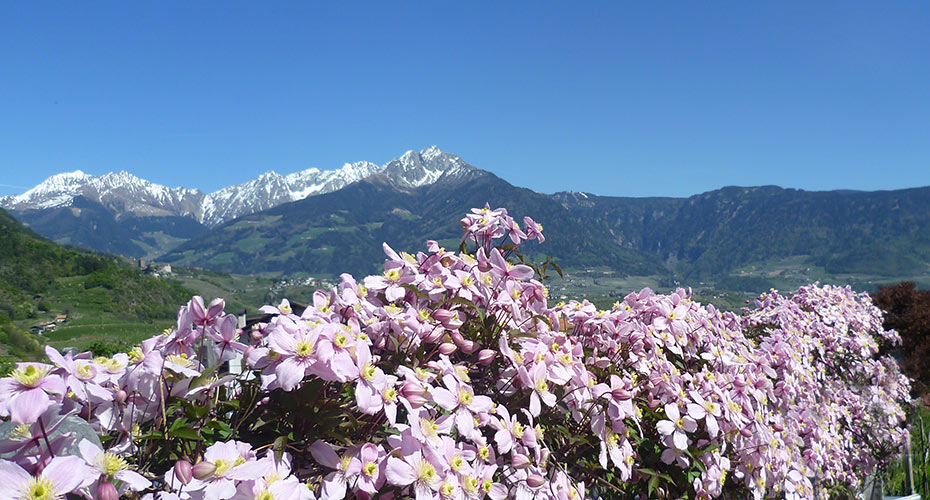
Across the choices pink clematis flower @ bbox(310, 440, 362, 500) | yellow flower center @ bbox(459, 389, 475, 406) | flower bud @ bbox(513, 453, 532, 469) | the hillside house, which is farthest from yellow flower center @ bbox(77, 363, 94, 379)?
the hillside house

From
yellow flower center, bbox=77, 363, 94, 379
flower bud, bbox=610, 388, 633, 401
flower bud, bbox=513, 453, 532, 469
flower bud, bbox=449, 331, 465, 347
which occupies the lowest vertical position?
flower bud, bbox=513, 453, 532, 469

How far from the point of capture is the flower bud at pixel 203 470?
1143 mm

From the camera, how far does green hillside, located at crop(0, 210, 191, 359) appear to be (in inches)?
2657

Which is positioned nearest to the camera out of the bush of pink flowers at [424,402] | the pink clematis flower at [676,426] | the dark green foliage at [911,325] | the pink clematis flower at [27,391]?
the pink clematis flower at [27,391]

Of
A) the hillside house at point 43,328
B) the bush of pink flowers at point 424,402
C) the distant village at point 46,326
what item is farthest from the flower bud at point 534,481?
the hillside house at point 43,328

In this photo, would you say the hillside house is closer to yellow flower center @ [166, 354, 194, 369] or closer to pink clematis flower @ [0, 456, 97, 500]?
yellow flower center @ [166, 354, 194, 369]

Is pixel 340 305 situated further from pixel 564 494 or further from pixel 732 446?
pixel 732 446


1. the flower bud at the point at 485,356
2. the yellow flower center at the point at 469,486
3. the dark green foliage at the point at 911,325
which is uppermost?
the flower bud at the point at 485,356

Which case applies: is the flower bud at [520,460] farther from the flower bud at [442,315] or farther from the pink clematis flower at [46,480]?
the pink clematis flower at [46,480]

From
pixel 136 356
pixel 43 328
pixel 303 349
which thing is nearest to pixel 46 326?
pixel 43 328

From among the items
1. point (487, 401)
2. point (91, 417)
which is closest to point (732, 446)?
point (487, 401)

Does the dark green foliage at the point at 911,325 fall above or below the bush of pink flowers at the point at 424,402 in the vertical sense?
below

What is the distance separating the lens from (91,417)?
4.52ft

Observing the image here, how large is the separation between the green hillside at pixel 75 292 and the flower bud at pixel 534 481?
68777 millimetres
